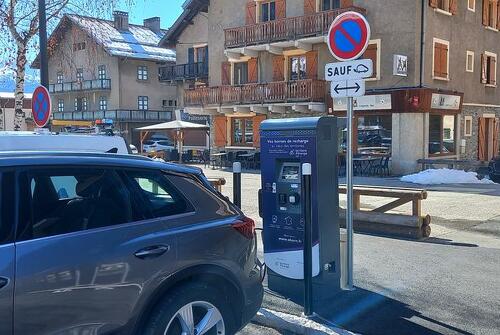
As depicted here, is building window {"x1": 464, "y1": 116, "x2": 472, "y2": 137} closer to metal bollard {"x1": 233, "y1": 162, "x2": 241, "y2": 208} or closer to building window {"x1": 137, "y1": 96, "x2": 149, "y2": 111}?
metal bollard {"x1": 233, "y1": 162, "x2": 241, "y2": 208}

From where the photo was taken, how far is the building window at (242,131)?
28703mm

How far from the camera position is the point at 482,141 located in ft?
85.3

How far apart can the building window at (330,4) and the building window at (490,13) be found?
712 centimetres

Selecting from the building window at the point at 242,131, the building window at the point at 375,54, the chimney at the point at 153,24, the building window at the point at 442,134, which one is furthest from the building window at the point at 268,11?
the chimney at the point at 153,24

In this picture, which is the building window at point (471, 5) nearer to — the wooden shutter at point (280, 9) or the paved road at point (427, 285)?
the wooden shutter at point (280, 9)

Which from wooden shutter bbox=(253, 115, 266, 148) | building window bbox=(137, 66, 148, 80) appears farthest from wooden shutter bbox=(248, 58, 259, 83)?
building window bbox=(137, 66, 148, 80)

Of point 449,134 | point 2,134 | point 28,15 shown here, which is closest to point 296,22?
point 449,134

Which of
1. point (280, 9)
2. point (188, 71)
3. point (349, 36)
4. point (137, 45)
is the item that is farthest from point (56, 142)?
point (137, 45)

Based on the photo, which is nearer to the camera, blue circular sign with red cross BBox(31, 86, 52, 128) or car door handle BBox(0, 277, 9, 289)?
car door handle BBox(0, 277, 9, 289)

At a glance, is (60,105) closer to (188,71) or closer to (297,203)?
(188,71)

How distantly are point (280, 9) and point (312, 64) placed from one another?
3349 millimetres

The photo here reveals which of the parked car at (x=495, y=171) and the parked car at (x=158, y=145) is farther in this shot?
the parked car at (x=158, y=145)

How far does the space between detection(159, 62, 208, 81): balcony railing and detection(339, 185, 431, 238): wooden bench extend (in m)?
26.1

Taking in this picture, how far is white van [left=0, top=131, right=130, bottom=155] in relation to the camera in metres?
5.62
